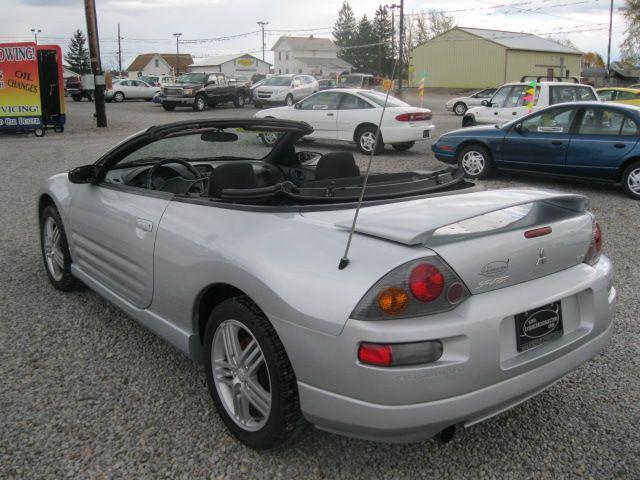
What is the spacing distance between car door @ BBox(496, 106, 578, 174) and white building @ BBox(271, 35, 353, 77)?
91617mm

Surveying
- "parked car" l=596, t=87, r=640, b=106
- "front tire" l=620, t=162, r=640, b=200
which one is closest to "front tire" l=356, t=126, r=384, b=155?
"front tire" l=620, t=162, r=640, b=200

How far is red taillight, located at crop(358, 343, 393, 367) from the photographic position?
210cm

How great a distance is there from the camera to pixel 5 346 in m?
3.80

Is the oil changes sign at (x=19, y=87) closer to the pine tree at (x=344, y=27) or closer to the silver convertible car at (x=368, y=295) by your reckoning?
the silver convertible car at (x=368, y=295)

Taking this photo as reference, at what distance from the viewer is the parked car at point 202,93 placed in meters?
28.5

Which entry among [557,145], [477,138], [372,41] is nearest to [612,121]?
[557,145]

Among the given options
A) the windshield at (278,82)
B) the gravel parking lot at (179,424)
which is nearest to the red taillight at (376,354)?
the gravel parking lot at (179,424)

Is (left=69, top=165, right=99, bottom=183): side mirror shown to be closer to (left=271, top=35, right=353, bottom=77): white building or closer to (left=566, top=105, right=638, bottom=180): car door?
(left=566, top=105, right=638, bottom=180): car door

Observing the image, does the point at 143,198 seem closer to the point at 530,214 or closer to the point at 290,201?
the point at 290,201

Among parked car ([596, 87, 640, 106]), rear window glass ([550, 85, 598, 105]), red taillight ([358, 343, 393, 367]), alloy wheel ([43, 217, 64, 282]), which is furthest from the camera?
parked car ([596, 87, 640, 106])

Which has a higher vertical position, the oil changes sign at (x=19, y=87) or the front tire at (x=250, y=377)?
the oil changes sign at (x=19, y=87)

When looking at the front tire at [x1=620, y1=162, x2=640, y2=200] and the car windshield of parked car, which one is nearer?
the car windshield of parked car

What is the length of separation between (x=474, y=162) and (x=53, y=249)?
7.78 meters

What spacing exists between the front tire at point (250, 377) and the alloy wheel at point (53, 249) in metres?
2.32
